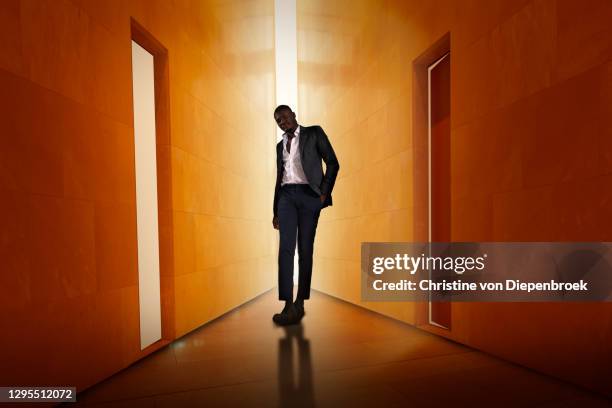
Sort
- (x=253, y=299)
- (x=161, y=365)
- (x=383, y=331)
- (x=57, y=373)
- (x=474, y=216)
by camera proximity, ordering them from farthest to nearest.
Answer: (x=253, y=299)
(x=383, y=331)
(x=474, y=216)
(x=161, y=365)
(x=57, y=373)

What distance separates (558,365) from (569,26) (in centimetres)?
161

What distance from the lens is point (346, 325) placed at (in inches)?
135

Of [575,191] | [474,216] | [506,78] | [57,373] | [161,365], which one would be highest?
[506,78]

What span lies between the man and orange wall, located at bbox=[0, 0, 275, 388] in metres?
0.68

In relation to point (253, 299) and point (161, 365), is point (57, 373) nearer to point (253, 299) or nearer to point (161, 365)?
point (161, 365)

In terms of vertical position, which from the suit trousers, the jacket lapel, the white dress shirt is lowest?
the suit trousers

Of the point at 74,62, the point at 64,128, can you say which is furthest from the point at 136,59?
the point at 64,128

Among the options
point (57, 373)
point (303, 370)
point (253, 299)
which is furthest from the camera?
point (253, 299)

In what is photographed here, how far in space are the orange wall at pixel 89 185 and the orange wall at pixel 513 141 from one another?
170 centimetres

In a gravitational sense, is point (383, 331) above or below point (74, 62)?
below

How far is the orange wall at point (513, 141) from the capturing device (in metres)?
1.80

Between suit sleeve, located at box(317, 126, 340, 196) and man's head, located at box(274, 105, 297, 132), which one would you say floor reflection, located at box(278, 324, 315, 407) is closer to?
suit sleeve, located at box(317, 126, 340, 196)

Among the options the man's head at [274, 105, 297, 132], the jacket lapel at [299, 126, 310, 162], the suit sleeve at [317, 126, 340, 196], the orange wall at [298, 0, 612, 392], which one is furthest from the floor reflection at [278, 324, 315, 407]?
the man's head at [274, 105, 297, 132]

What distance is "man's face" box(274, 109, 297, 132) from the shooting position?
145 inches
